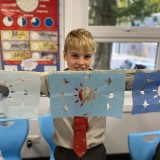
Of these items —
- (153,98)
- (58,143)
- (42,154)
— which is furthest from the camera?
(42,154)

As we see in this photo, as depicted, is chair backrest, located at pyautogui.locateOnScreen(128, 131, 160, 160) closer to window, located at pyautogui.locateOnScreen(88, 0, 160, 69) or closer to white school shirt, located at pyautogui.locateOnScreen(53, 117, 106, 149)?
white school shirt, located at pyautogui.locateOnScreen(53, 117, 106, 149)

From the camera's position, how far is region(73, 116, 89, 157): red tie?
105 cm

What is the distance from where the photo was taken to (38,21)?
1693 mm

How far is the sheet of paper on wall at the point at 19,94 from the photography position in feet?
2.66

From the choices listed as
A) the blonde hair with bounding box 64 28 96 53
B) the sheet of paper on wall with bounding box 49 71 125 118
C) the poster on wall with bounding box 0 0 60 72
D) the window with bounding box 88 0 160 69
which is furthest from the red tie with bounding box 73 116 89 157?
the window with bounding box 88 0 160 69

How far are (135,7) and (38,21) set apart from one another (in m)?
0.95

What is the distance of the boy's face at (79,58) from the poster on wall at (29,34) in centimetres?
74

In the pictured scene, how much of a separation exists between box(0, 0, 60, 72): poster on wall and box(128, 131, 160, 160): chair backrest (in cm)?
92

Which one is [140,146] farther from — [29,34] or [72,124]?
[29,34]

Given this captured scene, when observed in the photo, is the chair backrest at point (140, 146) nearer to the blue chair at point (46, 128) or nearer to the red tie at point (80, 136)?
the red tie at point (80, 136)

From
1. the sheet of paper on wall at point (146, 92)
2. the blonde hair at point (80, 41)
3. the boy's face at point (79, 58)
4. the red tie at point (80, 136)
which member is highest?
the blonde hair at point (80, 41)

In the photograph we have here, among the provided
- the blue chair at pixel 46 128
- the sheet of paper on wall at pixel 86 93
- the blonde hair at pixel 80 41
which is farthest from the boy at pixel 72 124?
the blue chair at pixel 46 128

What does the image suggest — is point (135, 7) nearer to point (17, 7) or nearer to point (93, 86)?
point (17, 7)

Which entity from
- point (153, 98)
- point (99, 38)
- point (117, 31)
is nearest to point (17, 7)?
point (99, 38)
